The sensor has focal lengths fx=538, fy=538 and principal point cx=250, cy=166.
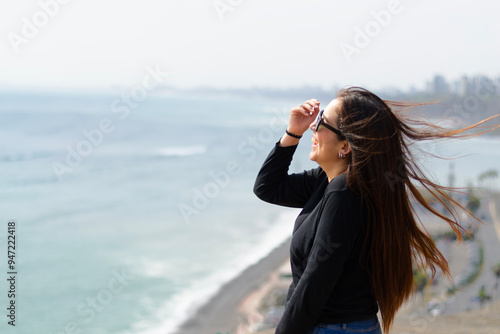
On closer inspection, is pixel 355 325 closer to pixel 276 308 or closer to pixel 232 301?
pixel 276 308

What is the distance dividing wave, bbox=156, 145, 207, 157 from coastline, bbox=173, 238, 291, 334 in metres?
38.2

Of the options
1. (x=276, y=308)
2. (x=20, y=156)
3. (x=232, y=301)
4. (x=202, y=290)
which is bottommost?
(x=20, y=156)

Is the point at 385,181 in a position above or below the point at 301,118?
below

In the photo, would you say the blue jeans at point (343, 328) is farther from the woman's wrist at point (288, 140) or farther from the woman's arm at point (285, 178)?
the woman's wrist at point (288, 140)

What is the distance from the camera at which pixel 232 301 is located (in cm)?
1758

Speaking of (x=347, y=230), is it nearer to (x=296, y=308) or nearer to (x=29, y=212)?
(x=296, y=308)

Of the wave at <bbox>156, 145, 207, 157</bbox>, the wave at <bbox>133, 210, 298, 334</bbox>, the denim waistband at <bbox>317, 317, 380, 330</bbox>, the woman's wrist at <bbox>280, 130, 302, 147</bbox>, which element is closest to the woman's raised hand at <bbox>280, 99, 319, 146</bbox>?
the woman's wrist at <bbox>280, 130, 302, 147</bbox>

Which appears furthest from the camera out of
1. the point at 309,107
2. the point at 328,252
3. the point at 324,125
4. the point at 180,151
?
the point at 180,151

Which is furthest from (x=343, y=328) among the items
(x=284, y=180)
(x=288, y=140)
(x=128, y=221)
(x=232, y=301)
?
(x=128, y=221)

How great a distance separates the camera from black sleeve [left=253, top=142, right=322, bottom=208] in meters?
2.16

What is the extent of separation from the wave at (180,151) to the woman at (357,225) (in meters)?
56.8

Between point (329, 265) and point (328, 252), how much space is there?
4 cm

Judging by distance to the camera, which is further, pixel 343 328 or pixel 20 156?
pixel 20 156

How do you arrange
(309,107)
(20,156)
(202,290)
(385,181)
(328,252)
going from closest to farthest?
(328,252) → (385,181) → (309,107) → (202,290) → (20,156)
